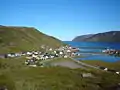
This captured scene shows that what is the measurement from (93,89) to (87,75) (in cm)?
2550

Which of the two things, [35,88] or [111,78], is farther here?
[111,78]

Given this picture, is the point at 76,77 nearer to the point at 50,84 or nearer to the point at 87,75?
the point at 87,75

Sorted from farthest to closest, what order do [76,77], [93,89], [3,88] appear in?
[76,77]
[93,89]
[3,88]

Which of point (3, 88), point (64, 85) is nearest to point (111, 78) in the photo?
point (64, 85)

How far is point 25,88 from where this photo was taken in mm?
67188

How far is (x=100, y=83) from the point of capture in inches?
3364

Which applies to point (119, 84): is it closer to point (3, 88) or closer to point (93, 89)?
point (93, 89)

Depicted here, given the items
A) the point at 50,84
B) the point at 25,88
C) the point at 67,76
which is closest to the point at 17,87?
the point at 25,88

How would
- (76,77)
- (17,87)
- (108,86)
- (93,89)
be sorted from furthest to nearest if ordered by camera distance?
1. (76,77)
2. (108,86)
3. (93,89)
4. (17,87)

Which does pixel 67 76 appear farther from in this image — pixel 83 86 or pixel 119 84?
pixel 119 84

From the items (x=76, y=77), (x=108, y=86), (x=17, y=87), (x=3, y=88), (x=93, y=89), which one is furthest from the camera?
(x=76, y=77)

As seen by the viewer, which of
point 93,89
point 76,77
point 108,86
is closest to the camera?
point 93,89

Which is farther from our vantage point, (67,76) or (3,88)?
(67,76)

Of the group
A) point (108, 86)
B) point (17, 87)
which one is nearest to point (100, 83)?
point (108, 86)
